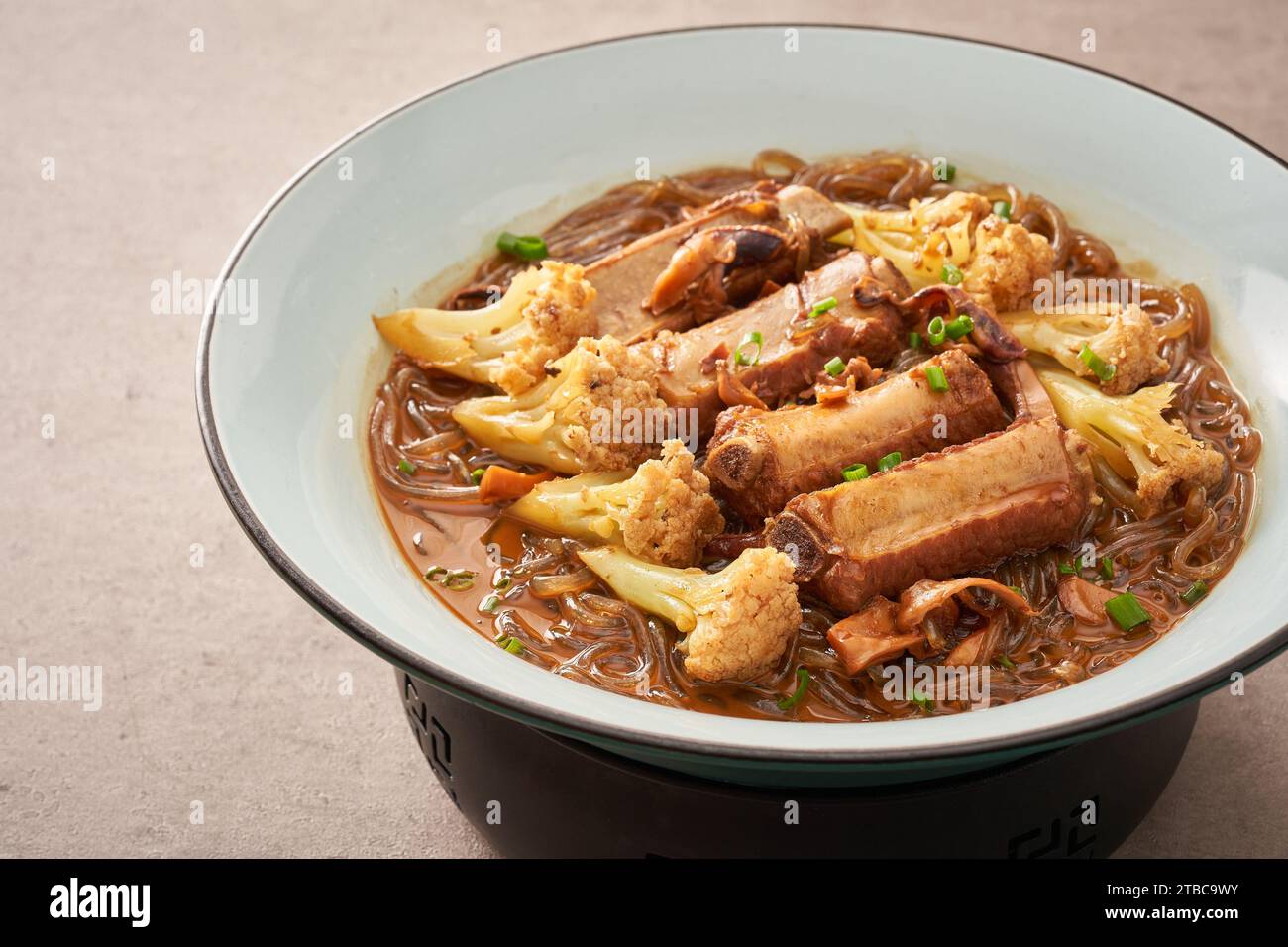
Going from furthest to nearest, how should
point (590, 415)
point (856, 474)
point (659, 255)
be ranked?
point (659, 255), point (590, 415), point (856, 474)

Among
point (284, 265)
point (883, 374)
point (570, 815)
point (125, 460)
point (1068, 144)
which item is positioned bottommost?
point (570, 815)

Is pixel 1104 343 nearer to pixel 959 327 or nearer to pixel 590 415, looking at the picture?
pixel 959 327

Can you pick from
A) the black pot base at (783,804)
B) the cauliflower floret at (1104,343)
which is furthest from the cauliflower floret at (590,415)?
the cauliflower floret at (1104,343)

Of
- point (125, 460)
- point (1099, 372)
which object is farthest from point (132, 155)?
point (1099, 372)

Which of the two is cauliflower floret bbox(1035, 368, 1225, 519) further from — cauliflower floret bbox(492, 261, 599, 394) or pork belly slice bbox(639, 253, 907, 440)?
cauliflower floret bbox(492, 261, 599, 394)

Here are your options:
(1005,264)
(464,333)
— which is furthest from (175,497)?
(1005,264)

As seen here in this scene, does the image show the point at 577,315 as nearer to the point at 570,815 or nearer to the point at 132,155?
the point at 570,815
